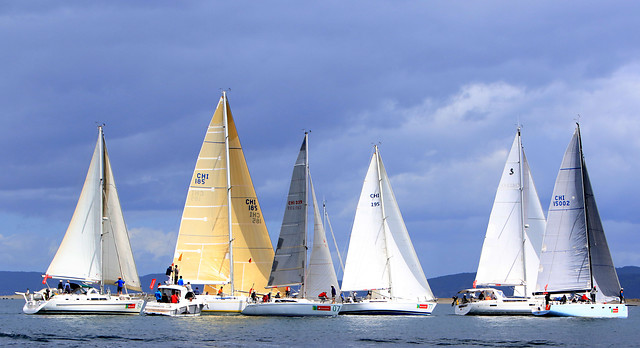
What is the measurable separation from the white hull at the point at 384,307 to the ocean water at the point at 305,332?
2.25 feet

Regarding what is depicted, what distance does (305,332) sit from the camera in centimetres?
5294

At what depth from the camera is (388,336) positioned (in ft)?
166

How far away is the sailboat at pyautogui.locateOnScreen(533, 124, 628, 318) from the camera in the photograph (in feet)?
209

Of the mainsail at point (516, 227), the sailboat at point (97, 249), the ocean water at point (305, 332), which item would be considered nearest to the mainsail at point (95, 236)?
the sailboat at point (97, 249)

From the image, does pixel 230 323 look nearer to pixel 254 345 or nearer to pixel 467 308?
Answer: pixel 254 345

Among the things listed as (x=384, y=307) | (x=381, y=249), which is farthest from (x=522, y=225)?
(x=384, y=307)

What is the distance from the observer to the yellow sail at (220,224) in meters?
66.2

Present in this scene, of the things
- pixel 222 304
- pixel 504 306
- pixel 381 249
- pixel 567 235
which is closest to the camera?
pixel 222 304

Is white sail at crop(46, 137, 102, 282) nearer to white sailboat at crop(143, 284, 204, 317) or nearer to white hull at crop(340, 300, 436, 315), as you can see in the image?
white sailboat at crop(143, 284, 204, 317)

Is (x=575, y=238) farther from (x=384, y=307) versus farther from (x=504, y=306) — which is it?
(x=384, y=307)

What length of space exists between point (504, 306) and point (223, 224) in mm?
23074

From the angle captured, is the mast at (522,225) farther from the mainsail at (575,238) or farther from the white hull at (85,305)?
the white hull at (85,305)

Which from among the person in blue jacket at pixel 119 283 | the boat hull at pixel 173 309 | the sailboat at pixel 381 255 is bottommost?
the boat hull at pixel 173 309

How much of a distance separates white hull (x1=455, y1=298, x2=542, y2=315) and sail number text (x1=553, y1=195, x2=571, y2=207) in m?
7.72
